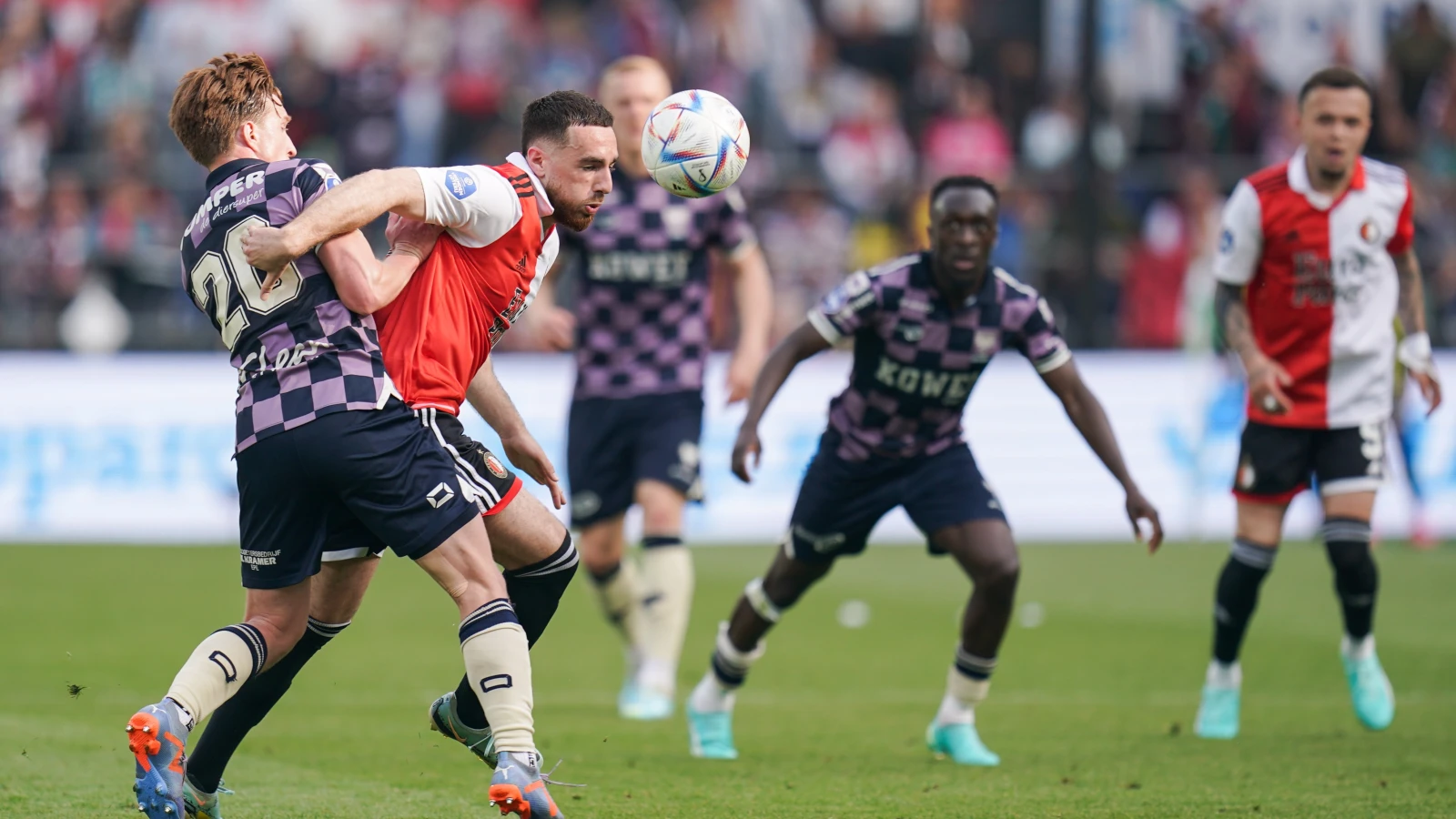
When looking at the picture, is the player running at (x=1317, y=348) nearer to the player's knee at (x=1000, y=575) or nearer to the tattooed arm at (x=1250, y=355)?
the tattooed arm at (x=1250, y=355)

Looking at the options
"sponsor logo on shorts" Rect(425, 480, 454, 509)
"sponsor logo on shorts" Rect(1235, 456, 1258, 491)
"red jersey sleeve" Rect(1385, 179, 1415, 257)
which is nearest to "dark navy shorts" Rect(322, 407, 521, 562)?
"sponsor logo on shorts" Rect(425, 480, 454, 509)

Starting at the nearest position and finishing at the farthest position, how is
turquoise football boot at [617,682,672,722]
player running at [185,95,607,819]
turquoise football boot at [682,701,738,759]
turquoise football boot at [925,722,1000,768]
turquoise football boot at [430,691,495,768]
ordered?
player running at [185,95,607,819] → turquoise football boot at [430,691,495,768] → turquoise football boot at [925,722,1000,768] → turquoise football boot at [682,701,738,759] → turquoise football boot at [617,682,672,722]


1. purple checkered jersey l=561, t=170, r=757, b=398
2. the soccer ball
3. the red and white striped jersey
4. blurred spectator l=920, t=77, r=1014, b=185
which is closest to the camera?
the soccer ball

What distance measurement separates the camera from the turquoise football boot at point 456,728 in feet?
17.1

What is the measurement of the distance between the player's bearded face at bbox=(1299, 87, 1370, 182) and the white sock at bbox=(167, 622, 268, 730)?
4843mm

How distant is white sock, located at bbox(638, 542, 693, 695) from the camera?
805 cm


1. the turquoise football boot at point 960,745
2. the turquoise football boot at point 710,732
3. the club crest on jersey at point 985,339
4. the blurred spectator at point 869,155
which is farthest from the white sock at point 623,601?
the blurred spectator at point 869,155

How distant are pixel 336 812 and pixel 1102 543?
10.3 m

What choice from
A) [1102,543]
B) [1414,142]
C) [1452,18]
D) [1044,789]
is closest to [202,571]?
[1102,543]

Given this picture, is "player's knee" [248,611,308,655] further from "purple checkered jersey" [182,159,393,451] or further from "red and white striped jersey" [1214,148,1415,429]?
"red and white striped jersey" [1214,148,1415,429]

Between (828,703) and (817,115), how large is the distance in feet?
34.9

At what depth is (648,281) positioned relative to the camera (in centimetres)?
841

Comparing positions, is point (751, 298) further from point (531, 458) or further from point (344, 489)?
point (344, 489)

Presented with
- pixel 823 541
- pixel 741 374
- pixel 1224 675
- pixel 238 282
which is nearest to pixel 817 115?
pixel 741 374
